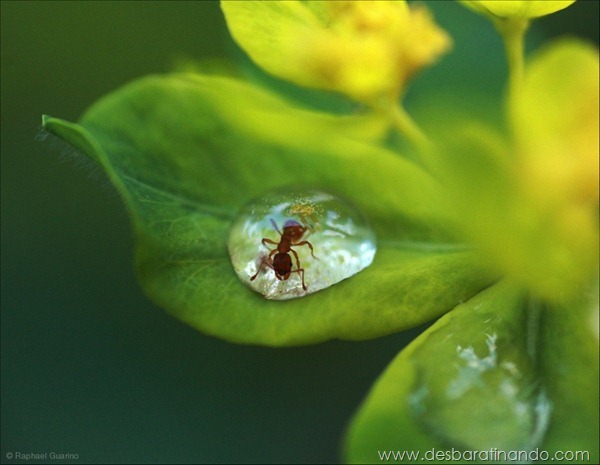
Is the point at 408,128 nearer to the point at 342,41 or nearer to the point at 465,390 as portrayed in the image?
the point at 342,41

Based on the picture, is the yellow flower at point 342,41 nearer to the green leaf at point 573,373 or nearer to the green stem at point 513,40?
the green stem at point 513,40

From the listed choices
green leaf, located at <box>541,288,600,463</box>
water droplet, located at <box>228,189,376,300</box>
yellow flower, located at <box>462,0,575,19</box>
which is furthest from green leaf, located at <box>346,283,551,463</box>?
yellow flower, located at <box>462,0,575,19</box>

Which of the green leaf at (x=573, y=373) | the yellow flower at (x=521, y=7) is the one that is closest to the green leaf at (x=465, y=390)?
the green leaf at (x=573, y=373)

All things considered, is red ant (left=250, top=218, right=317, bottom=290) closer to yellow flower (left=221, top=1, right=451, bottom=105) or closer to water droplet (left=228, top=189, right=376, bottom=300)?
water droplet (left=228, top=189, right=376, bottom=300)

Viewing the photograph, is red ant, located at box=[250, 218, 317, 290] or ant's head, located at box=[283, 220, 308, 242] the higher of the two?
ant's head, located at box=[283, 220, 308, 242]

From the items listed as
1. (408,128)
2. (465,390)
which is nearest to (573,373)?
(465,390)
